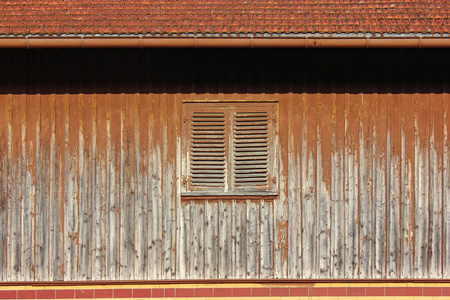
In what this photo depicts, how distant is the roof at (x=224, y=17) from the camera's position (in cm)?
598

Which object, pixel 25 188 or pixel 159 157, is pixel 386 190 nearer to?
pixel 159 157

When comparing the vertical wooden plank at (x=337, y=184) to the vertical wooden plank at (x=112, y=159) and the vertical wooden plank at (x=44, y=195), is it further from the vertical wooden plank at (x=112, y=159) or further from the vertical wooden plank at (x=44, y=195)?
the vertical wooden plank at (x=44, y=195)

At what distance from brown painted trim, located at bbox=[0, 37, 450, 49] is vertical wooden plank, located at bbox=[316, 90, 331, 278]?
0.87 meters

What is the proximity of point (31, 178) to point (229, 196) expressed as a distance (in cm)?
266

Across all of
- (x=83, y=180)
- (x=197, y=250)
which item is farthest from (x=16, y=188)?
(x=197, y=250)

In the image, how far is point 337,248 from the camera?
21.4 feet

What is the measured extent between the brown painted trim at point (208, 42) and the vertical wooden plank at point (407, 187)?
91cm

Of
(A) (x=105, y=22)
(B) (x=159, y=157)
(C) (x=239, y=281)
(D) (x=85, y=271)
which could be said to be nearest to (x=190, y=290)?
(C) (x=239, y=281)

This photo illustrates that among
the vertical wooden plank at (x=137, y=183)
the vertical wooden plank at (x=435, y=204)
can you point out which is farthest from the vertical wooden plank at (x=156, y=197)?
the vertical wooden plank at (x=435, y=204)

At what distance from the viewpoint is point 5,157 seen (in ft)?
21.4


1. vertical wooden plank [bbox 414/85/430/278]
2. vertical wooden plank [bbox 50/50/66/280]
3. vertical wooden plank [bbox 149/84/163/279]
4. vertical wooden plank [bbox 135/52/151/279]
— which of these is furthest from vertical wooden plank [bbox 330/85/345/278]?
vertical wooden plank [bbox 50/50/66/280]

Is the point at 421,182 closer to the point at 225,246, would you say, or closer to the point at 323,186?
the point at 323,186

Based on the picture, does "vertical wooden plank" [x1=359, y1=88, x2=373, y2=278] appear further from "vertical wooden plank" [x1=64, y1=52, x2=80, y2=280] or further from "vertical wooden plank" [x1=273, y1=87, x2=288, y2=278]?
"vertical wooden plank" [x1=64, y1=52, x2=80, y2=280]

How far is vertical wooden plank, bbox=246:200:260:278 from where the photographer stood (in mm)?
6512
